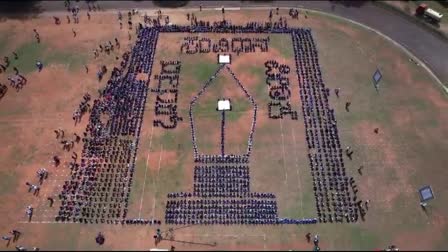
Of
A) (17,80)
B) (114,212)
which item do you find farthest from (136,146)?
(17,80)

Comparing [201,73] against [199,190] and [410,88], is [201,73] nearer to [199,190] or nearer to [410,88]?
[199,190]

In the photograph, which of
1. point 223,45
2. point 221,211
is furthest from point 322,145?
point 223,45

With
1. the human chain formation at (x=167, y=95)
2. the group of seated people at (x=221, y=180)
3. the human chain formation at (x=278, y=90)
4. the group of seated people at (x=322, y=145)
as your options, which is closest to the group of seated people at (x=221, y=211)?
the group of seated people at (x=221, y=180)

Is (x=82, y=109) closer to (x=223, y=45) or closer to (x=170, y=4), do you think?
(x=223, y=45)

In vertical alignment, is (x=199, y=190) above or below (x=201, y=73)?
below

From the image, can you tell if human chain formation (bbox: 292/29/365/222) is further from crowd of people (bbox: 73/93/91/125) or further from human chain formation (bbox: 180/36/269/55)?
crowd of people (bbox: 73/93/91/125)

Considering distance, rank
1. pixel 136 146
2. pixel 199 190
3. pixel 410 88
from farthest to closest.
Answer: pixel 410 88
pixel 136 146
pixel 199 190

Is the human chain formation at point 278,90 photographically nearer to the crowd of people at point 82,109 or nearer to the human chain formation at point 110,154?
the human chain formation at point 110,154
